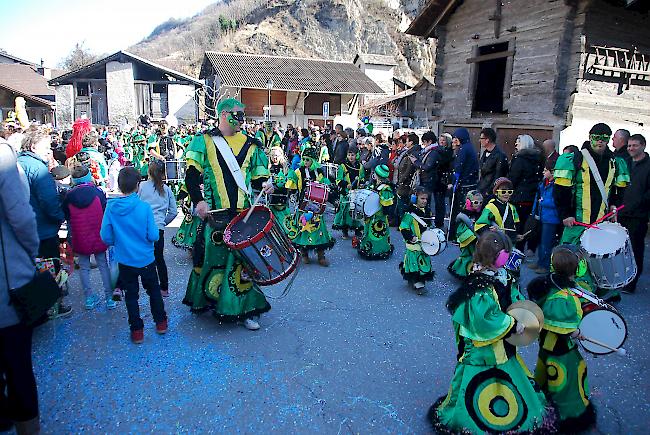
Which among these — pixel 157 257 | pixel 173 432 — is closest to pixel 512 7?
pixel 157 257

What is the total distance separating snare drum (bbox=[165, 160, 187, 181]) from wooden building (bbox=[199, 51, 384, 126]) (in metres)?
22.7

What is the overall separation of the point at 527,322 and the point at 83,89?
34040mm

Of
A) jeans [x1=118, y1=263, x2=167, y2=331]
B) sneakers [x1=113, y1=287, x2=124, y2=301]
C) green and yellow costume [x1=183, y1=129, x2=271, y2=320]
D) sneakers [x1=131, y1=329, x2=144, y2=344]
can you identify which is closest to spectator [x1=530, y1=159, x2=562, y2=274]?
green and yellow costume [x1=183, y1=129, x2=271, y2=320]

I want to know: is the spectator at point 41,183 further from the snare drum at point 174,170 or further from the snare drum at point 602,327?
the snare drum at point 174,170

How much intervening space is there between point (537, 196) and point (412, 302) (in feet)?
9.25

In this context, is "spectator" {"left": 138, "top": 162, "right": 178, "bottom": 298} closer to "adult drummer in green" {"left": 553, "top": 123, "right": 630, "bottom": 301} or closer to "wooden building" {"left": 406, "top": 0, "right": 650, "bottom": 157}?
"adult drummer in green" {"left": 553, "top": 123, "right": 630, "bottom": 301}

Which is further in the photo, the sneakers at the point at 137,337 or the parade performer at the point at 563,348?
the sneakers at the point at 137,337

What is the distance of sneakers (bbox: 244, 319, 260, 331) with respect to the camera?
4.44 m

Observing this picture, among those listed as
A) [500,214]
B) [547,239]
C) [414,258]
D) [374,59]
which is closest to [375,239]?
[414,258]

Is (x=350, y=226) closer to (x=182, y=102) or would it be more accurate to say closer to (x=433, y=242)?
(x=433, y=242)

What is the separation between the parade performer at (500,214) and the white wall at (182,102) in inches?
1077

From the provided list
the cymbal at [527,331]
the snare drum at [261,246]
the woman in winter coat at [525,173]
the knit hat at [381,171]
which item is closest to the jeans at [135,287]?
the snare drum at [261,246]

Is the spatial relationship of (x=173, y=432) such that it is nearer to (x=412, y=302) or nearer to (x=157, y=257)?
(x=157, y=257)

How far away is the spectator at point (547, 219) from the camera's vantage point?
235 inches
